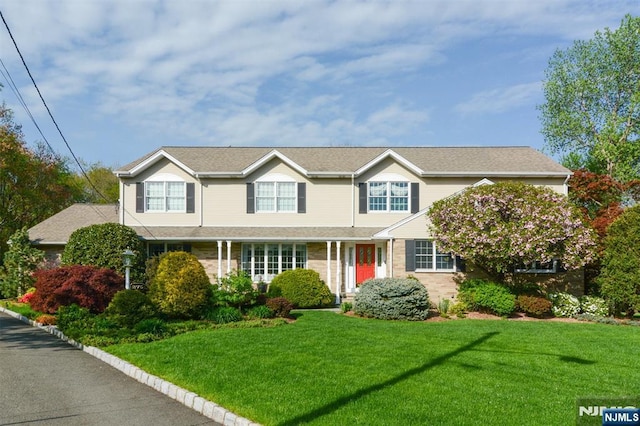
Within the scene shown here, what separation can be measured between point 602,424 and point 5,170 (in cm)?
3428

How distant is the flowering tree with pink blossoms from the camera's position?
18344mm

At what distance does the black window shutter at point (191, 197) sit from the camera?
24.7 metres

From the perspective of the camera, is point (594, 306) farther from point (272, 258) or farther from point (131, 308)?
point (131, 308)

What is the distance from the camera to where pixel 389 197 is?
24703 mm

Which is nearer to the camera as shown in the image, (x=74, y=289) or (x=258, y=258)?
(x=74, y=289)

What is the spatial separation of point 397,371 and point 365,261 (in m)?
15.1

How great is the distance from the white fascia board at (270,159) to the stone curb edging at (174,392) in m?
12.6

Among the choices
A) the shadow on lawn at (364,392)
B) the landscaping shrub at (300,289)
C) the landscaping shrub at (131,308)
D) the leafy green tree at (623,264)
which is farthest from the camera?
the landscaping shrub at (300,289)

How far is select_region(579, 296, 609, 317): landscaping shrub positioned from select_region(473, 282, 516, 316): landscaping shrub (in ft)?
9.37

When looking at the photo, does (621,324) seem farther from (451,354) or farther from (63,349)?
(63,349)

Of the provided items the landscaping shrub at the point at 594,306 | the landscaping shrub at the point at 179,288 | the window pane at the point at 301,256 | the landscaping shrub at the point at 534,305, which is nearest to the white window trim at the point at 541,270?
the landscaping shrub at the point at 594,306

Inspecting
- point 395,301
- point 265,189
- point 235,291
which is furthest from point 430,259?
point 235,291

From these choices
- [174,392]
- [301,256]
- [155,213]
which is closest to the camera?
[174,392]

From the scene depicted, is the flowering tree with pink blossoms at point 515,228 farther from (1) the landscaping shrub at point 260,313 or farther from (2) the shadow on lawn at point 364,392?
(2) the shadow on lawn at point 364,392
